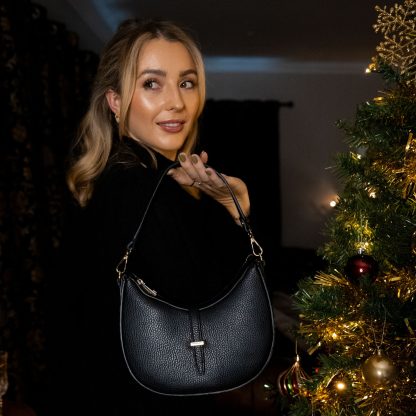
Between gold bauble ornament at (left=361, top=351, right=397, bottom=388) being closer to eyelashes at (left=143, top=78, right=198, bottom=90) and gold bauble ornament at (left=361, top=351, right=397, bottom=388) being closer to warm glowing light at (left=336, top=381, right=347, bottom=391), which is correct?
warm glowing light at (left=336, top=381, right=347, bottom=391)

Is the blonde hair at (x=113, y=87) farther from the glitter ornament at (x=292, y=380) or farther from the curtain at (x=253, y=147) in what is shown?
the curtain at (x=253, y=147)

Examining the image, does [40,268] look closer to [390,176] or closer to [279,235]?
[390,176]

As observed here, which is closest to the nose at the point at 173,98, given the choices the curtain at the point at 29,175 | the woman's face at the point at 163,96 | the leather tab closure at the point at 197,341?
the woman's face at the point at 163,96

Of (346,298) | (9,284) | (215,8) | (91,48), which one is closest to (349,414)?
(346,298)

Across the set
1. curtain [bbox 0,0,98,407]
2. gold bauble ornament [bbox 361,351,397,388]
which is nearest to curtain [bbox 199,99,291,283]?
curtain [bbox 0,0,98,407]

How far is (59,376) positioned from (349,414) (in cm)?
62

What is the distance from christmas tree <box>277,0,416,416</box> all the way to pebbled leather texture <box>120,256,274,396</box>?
11 cm

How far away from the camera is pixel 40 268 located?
227 centimetres

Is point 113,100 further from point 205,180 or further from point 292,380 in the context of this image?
point 292,380

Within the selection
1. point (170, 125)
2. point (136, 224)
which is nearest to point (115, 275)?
point (136, 224)

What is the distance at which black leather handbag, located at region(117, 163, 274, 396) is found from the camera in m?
0.80

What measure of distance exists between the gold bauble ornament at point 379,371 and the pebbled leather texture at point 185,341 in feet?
0.78

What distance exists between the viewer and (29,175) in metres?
2.13

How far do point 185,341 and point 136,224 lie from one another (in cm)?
24
